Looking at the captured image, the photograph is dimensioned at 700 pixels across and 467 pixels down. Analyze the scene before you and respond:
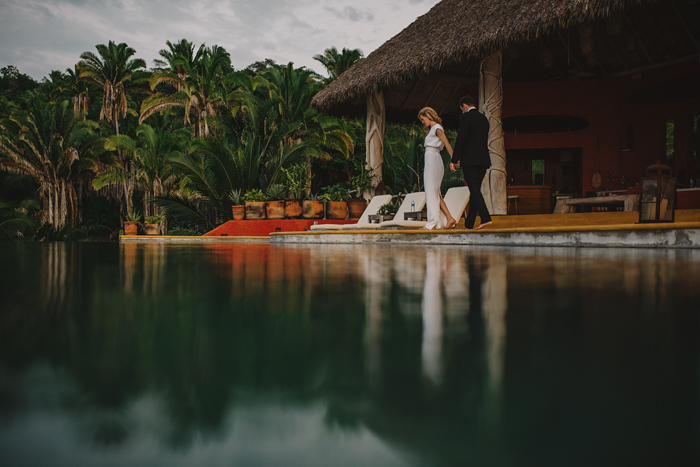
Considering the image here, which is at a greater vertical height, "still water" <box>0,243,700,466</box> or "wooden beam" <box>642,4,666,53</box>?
"wooden beam" <box>642,4,666,53</box>

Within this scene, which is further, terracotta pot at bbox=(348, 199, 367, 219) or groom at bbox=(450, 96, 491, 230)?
terracotta pot at bbox=(348, 199, 367, 219)

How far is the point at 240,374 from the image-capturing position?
2.31 feet

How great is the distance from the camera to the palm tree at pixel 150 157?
23656mm

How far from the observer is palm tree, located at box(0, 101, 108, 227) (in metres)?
25.0

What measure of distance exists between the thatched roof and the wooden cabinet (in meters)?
3.59

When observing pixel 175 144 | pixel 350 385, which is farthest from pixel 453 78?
pixel 175 144

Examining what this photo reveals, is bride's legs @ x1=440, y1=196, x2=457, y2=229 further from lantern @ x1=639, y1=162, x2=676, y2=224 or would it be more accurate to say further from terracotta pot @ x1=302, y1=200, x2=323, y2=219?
terracotta pot @ x1=302, y1=200, x2=323, y2=219

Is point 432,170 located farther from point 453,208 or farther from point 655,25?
point 655,25

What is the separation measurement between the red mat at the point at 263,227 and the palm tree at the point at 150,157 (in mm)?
10773

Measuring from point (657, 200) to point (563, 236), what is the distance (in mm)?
994

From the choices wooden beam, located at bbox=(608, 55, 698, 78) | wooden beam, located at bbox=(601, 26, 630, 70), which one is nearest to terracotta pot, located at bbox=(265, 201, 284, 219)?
wooden beam, located at bbox=(601, 26, 630, 70)

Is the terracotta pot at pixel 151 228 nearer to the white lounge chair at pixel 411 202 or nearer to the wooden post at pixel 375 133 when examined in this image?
the wooden post at pixel 375 133

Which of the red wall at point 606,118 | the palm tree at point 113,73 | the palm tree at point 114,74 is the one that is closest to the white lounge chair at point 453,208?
the red wall at point 606,118

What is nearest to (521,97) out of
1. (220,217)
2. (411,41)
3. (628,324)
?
(411,41)
